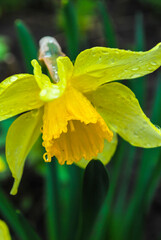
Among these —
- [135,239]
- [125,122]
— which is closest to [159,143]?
[125,122]

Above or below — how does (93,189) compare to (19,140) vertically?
below

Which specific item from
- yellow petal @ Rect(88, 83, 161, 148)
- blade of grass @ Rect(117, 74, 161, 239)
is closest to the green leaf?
yellow petal @ Rect(88, 83, 161, 148)

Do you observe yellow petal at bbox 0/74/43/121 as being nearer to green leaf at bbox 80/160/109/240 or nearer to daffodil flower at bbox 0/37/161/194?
daffodil flower at bbox 0/37/161/194

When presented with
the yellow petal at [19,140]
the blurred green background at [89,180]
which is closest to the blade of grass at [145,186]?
the blurred green background at [89,180]

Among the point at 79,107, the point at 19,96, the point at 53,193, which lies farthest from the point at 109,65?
the point at 53,193

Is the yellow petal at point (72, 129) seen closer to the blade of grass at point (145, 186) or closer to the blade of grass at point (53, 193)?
the blade of grass at point (53, 193)

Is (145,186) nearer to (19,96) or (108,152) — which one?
→ (108,152)

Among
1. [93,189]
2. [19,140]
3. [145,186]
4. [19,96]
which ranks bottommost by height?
[145,186]
